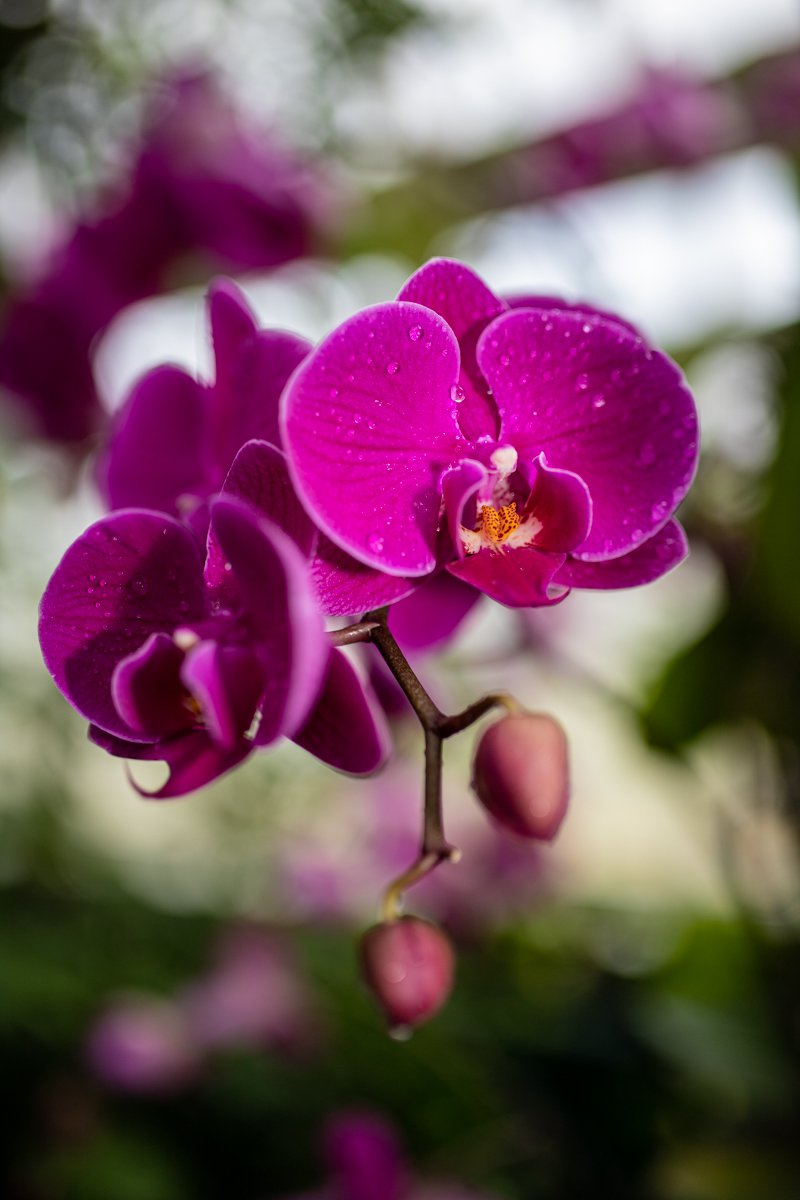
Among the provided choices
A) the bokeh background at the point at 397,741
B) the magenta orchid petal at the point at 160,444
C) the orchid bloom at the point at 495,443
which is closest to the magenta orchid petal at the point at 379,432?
the orchid bloom at the point at 495,443

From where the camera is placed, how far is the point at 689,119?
1.12 m

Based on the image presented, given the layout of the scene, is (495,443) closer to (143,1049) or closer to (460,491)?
(460,491)

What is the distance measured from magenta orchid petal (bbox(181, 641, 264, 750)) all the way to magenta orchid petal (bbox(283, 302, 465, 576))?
0.04 m

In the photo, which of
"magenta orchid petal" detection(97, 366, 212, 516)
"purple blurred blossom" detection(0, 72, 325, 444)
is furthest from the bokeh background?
"magenta orchid petal" detection(97, 366, 212, 516)

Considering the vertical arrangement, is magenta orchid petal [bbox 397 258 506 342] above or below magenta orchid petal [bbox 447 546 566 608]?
above

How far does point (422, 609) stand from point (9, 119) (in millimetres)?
700

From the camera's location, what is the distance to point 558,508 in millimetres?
323

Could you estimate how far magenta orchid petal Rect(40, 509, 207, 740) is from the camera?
0.31 m

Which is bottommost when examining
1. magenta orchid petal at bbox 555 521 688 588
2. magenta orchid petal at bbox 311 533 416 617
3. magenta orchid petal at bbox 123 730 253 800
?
magenta orchid petal at bbox 123 730 253 800

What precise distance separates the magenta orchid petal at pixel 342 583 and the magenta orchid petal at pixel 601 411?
64 mm

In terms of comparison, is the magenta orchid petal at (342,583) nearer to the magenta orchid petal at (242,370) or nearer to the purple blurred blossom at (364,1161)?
the magenta orchid petal at (242,370)

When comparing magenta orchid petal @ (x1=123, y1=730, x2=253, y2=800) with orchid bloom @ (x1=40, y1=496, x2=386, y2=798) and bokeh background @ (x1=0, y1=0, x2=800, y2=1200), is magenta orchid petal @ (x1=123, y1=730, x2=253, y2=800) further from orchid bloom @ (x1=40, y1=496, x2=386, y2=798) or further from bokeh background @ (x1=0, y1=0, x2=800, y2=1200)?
bokeh background @ (x1=0, y1=0, x2=800, y2=1200)

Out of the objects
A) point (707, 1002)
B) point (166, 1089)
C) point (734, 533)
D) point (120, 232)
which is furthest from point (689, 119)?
point (166, 1089)

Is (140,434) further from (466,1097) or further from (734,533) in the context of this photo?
(466,1097)
